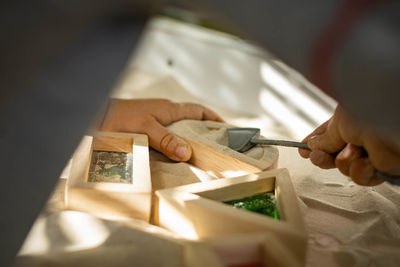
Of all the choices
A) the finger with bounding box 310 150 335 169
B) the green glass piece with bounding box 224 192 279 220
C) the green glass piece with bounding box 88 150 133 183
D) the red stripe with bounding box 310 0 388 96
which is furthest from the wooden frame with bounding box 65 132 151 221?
the red stripe with bounding box 310 0 388 96

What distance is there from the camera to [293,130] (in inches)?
64.9

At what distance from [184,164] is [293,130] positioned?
24.4 inches

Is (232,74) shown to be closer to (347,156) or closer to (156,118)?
(156,118)

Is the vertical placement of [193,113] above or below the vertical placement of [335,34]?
below

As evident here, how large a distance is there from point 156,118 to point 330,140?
0.52 metres

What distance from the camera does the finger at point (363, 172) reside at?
81 centimetres

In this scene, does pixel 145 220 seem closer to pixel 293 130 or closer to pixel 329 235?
pixel 329 235

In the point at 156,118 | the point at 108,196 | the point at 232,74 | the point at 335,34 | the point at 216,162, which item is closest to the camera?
the point at 335,34

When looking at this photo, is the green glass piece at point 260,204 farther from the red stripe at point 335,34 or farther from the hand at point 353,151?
the red stripe at point 335,34

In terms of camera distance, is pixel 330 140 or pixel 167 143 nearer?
pixel 330 140

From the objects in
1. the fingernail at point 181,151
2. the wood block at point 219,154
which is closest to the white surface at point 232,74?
the wood block at point 219,154

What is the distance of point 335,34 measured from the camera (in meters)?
0.45

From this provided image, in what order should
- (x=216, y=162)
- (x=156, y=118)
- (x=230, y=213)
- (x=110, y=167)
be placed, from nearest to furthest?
(x=230, y=213) → (x=110, y=167) → (x=216, y=162) → (x=156, y=118)

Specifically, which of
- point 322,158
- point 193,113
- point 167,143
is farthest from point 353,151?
point 193,113
